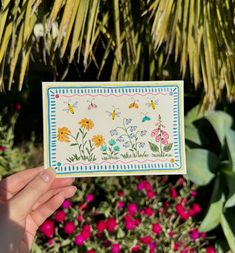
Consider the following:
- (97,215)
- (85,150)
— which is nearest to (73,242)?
(97,215)

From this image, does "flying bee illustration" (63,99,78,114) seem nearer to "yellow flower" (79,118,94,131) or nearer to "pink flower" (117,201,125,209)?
"yellow flower" (79,118,94,131)

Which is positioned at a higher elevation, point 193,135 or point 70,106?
point 193,135

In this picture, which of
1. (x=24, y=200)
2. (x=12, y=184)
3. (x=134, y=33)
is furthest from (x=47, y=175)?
(x=134, y=33)

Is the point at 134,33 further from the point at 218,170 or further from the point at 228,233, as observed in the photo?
the point at 228,233

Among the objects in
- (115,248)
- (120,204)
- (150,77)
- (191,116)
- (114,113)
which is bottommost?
(115,248)

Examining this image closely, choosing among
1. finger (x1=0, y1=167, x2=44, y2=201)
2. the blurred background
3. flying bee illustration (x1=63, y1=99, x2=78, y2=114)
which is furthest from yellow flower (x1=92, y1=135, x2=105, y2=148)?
the blurred background

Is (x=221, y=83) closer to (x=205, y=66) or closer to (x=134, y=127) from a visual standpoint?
(x=205, y=66)

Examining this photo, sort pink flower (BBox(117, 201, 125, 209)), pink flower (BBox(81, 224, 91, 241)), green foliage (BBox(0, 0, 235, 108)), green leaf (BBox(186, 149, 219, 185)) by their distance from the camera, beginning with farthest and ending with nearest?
1. green leaf (BBox(186, 149, 219, 185))
2. pink flower (BBox(117, 201, 125, 209))
3. pink flower (BBox(81, 224, 91, 241))
4. green foliage (BBox(0, 0, 235, 108))

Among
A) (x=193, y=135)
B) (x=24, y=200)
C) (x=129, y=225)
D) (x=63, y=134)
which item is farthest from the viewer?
(x=193, y=135)
